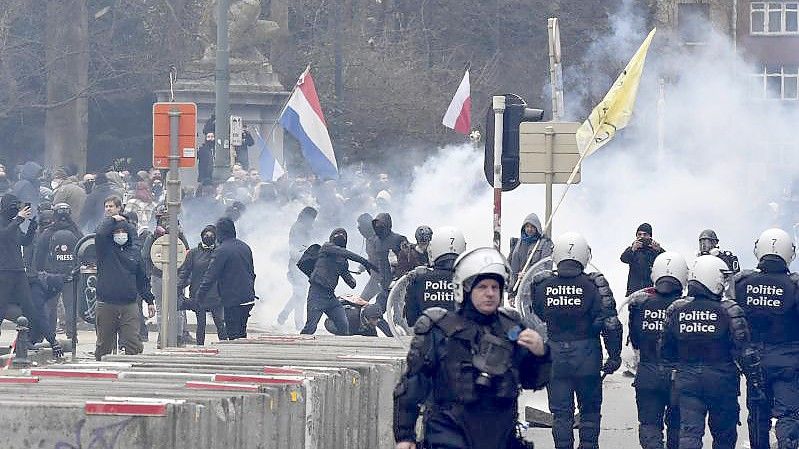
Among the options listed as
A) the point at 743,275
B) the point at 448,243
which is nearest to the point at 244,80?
the point at 448,243

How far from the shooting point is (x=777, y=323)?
43.0ft

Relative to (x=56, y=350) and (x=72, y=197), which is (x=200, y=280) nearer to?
(x=56, y=350)

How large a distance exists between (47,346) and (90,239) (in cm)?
122

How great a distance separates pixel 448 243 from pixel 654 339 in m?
1.51

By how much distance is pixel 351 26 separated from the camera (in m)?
47.8

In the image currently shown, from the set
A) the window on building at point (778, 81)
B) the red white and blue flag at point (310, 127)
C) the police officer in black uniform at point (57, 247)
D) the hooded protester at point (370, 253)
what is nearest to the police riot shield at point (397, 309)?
the hooded protester at point (370, 253)

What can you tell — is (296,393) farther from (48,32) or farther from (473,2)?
(473,2)

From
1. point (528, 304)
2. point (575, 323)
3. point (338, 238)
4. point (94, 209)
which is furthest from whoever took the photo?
point (94, 209)

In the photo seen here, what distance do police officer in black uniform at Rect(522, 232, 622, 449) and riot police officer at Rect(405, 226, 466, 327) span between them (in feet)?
1.90

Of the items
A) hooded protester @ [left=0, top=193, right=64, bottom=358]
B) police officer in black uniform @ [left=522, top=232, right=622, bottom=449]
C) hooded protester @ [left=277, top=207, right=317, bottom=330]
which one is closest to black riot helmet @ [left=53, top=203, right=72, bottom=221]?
hooded protester @ [left=0, top=193, right=64, bottom=358]

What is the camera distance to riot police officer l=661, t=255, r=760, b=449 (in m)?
12.0

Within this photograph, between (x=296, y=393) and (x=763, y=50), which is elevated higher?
(x=763, y=50)

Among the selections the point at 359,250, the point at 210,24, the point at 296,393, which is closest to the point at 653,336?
the point at 296,393

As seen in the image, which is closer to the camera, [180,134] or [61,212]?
[180,134]
